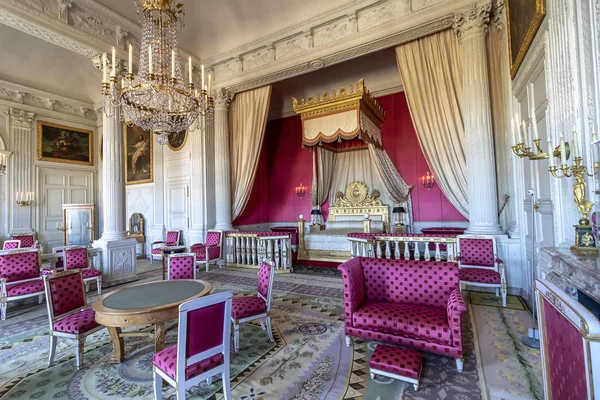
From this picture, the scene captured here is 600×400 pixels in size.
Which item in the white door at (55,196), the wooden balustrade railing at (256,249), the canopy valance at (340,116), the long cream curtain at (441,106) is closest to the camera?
the long cream curtain at (441,106)

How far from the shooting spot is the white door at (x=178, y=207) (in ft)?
27.7

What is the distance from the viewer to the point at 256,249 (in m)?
6.71

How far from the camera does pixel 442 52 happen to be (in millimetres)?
5062

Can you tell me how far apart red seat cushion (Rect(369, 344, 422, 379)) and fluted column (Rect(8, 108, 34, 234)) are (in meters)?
11.0

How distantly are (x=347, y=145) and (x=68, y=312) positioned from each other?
7.17 m

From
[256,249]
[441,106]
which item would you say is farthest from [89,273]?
[441,106]

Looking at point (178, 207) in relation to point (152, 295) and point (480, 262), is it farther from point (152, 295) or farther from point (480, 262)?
point (480, 262)

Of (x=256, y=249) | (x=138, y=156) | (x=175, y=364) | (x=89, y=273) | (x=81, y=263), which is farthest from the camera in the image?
(x=138, y=156)

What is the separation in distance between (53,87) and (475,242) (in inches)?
479

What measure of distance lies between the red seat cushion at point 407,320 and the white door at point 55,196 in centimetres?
1080

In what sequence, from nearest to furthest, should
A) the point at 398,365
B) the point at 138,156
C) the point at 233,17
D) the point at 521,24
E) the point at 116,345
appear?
the point at 398,365, the point at 116,345, the point at 521,24, the point at 233,17, the point at 138,156

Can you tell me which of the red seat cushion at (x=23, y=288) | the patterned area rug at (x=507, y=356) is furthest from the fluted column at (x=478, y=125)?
the red seat cushion at (x=23, y=288)

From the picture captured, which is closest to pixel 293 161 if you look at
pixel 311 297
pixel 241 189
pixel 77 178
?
pixel 241 189

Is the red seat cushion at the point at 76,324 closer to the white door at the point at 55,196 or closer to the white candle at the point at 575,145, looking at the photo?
the white candle at the point at 575,145
